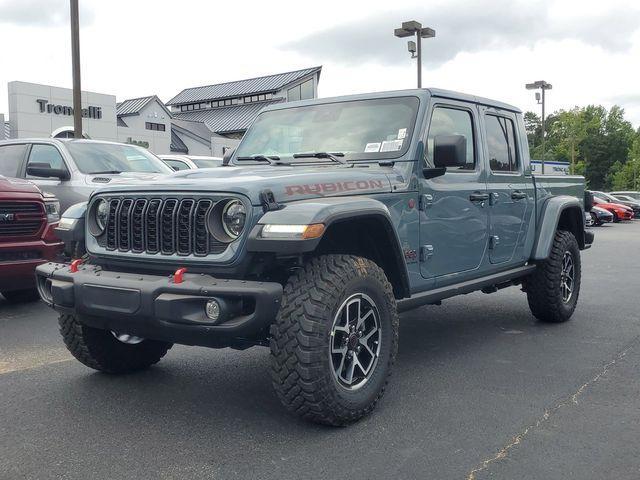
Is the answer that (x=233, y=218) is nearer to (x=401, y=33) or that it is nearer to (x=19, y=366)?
(x=19, y=366)

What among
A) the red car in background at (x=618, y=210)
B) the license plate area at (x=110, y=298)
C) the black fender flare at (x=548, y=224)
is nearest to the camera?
the license plate area at (x=110, y=298)

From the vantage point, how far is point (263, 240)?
3.37 m

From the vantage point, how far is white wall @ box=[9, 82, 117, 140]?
3400cm

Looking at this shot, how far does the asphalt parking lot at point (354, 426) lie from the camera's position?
127 inches

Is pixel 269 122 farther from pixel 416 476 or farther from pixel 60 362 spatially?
pixel 416 476

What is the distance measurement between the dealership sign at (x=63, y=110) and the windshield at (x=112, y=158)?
28.3m

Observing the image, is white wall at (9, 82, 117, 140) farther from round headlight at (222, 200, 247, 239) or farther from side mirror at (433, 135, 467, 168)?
round headlight at (222, 200, 247, 239)

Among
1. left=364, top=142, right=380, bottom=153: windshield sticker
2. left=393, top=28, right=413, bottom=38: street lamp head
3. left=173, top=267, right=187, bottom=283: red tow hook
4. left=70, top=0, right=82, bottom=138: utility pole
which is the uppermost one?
left=393, top=28, right=413, bottom=38: street lamp head

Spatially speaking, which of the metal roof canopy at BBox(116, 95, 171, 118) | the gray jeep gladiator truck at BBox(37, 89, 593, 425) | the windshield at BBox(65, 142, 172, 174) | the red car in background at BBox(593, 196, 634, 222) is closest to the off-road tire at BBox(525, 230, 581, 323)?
the gray jeep gladiator truck at BBox(37, 89, 593, 425)

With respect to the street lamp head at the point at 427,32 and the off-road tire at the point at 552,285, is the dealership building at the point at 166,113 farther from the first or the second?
the off-road tire at the point at 552,285

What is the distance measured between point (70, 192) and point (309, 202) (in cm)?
550

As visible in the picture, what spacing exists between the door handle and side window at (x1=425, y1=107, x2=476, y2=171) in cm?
21

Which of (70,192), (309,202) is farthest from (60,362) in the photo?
(70,192)

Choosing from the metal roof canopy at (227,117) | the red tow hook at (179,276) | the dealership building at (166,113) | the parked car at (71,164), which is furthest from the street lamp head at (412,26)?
the metal roof canopy at (227,117)
